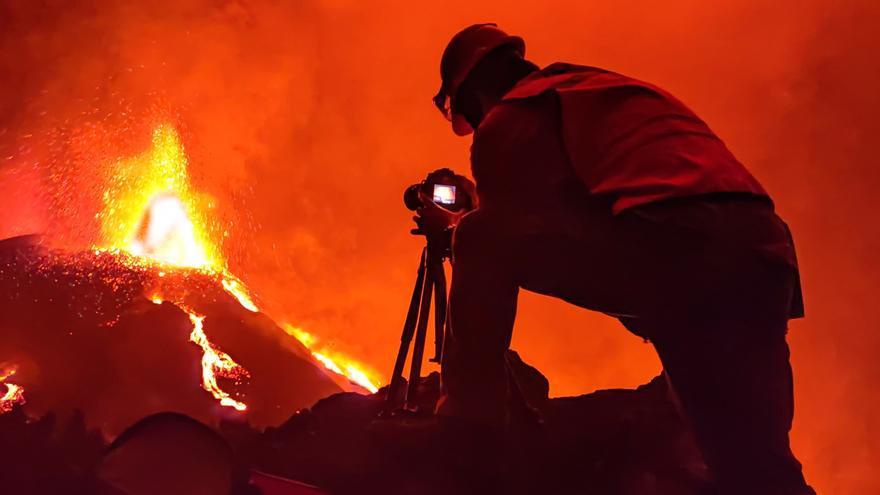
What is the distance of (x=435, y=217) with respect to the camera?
1.48 metres

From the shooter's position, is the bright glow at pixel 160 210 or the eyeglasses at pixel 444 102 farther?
the bright glow at pixel 160 210

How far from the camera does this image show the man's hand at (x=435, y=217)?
147 cm

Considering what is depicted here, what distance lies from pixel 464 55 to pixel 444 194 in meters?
0.33

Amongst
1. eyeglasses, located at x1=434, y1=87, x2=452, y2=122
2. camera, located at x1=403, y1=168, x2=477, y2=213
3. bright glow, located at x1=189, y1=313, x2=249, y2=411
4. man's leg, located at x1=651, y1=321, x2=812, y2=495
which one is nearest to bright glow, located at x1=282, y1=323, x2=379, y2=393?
bright glow, located at x1=189, y1=313, x2=249, y2=411

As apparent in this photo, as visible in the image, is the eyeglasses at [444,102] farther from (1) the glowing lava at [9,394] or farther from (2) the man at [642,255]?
(1) the glowing lava at [9,394]

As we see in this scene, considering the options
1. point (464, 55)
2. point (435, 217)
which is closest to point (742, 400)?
point (435, 217)

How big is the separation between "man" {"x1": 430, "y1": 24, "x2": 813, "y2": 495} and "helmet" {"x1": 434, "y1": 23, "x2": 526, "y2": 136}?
0.17m

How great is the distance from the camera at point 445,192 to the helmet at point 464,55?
0.48 ft

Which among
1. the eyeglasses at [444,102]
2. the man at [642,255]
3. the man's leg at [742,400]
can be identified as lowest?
the man's leg at [742,400]

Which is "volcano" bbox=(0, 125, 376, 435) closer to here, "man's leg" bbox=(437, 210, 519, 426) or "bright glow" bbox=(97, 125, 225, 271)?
"bright glow" bbox=(97, 125, 225, 271)

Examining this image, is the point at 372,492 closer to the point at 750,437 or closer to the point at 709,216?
the point at 750,437

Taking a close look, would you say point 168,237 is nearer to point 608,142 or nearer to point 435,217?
point 435,217

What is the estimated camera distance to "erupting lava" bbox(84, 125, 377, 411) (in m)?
2.46

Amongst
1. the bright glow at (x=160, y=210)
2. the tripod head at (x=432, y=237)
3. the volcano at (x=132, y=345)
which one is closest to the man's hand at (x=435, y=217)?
the tripod head at (x=432, y=237)
